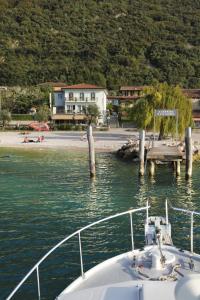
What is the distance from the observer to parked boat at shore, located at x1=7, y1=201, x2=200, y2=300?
8.85 m

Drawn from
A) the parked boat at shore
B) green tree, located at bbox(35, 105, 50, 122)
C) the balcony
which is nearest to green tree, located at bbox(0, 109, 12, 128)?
green tree, located at bbox(35, 105, 50, 122)

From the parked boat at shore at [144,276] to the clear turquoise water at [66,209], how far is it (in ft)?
11.1

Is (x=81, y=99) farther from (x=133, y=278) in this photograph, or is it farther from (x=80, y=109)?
(x=133, y=278)

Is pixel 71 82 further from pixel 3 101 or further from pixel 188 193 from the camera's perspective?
pixel 188 193

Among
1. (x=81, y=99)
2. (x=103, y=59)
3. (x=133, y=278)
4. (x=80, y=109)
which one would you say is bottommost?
(x=133, y=278)

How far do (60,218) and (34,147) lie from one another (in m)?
37.0

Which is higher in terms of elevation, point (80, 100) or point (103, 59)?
point (103, 59)

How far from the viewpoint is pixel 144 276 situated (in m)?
11.8

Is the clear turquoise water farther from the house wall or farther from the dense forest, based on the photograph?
the dense forest

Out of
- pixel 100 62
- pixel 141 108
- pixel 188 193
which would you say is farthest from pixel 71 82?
pixel 188 193

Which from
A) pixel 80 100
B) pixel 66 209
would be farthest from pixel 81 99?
pixel 66 209

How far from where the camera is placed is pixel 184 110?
60.7 metres

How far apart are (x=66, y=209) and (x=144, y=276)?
1522 cm

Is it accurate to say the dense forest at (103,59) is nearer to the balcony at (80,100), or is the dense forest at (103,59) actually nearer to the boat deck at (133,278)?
the balcony at (80,100)
